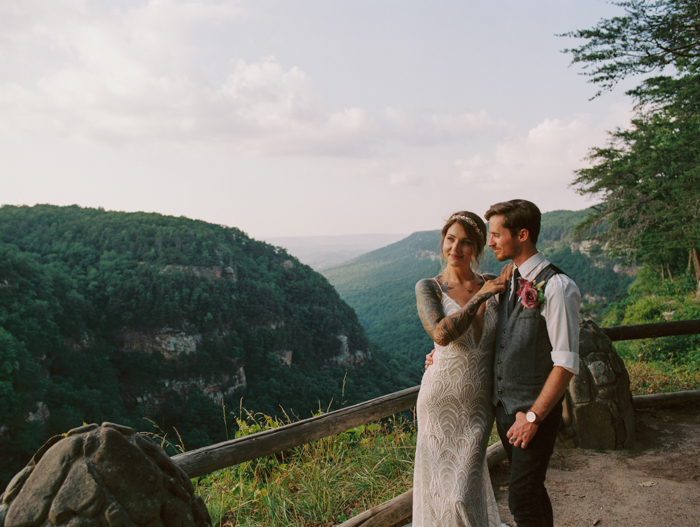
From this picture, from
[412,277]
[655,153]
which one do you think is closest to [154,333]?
[655,153]

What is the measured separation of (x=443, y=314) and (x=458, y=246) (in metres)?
0.33

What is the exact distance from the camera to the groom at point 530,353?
169cm

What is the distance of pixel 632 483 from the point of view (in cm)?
322

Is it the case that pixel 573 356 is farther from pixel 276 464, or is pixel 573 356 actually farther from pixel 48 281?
pixel 48 281

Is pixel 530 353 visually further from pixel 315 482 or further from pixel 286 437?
pixel 315 482

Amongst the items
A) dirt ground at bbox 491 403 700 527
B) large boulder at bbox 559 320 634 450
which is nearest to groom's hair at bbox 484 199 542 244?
dirt ground at bbox 491 403 700 527

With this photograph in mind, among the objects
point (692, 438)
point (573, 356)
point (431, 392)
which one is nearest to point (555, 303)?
point (573, 356)

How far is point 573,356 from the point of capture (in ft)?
5.43

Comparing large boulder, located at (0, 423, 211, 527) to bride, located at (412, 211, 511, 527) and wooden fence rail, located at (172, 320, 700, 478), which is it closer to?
wooden fence rail, located at (172, 320, 700, 478)

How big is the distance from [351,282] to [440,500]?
129m

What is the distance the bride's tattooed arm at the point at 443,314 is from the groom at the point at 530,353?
0.42ft

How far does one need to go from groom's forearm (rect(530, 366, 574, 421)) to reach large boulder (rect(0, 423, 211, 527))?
4.19ft

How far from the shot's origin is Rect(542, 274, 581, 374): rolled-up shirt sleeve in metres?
1.66

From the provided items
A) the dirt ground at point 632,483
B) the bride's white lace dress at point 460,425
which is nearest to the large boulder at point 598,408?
the dirt ground at point 632,483
